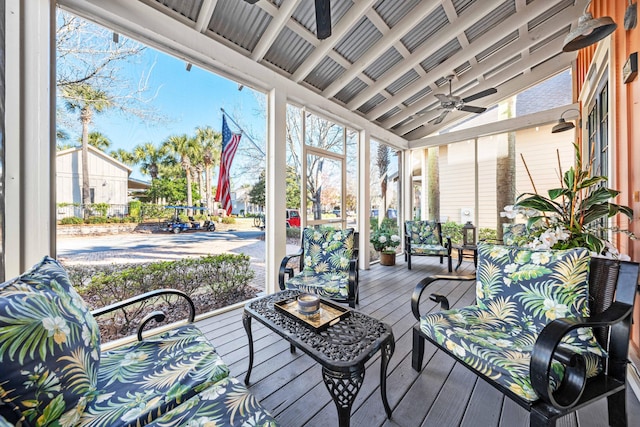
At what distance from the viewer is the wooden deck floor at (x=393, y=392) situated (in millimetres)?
1391

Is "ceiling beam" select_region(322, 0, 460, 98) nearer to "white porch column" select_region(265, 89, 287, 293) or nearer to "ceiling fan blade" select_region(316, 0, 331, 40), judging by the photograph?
"white porch column" select_region(265, 89, 287, 293)

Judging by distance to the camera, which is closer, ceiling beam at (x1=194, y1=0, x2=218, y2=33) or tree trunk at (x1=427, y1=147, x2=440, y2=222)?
ceiling beam at (x1=194, y1=0, x2=218, y2=33)

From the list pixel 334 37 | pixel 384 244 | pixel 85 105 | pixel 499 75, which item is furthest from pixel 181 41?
pixel 499 75

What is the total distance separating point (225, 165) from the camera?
2854 mm

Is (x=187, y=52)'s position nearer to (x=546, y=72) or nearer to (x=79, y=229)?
(x=79, y=229)

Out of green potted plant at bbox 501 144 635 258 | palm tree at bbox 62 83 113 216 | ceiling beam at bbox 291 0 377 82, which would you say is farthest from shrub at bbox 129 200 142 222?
green potted plant at bbox 501 144 635 258

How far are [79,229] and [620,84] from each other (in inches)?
182

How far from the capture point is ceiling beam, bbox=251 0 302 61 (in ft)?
7.79

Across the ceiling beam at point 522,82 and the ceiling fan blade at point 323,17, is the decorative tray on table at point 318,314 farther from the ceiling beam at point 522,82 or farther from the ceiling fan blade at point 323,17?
the ceiling beam at point 522,82

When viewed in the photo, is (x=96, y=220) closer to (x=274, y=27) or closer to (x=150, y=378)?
(x=150, y=378)

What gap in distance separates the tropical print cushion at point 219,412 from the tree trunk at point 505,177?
5545 mm

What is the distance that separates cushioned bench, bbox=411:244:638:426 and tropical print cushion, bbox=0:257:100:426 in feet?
5.76

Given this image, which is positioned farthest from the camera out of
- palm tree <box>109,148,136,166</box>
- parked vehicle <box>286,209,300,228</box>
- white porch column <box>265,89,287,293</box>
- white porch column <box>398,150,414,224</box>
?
white porch column <box>398,150,414,224</box>

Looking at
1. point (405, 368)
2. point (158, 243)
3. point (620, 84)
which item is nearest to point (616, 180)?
point (620, 84)
